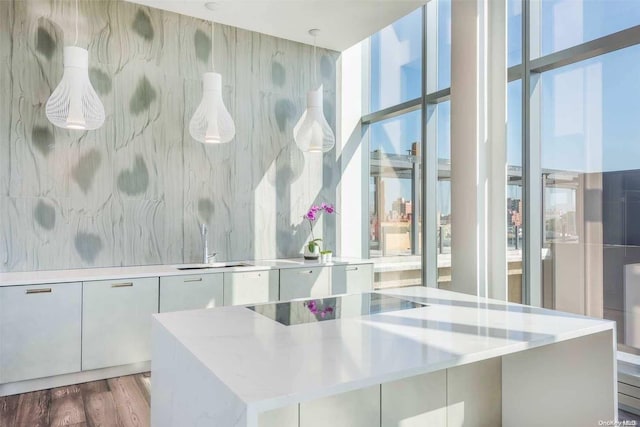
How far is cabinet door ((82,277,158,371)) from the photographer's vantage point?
3195 millimetres

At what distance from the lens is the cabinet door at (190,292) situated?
3.48 m

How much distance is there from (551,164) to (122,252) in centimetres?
353

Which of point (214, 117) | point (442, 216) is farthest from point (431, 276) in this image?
point (214, 117)

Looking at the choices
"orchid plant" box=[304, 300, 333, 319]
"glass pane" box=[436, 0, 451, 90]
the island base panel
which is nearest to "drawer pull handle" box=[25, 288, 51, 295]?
"orchid plant" box=[304, 300, 333, 319]

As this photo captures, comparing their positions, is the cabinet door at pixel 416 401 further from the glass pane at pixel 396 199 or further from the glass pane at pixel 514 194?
the glass pane at pixel 396 199

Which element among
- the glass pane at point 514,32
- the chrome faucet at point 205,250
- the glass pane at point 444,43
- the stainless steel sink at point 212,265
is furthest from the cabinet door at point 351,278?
the glass pane at point 514,32

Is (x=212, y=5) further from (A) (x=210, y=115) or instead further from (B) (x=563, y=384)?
(B) (x=563, y=384)

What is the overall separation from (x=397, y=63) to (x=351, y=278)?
91.3 inches

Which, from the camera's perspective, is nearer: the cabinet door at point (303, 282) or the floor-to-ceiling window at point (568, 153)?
the floor-to-ceiling window at point (568, 153)

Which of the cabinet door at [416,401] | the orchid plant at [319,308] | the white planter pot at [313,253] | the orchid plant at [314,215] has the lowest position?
the cabinet door at [416,401]

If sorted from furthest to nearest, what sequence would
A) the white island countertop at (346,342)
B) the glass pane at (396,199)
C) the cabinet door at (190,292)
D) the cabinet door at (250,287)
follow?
the glass pane at (396,199) → the cabinet door at (250,287) → the cabinet door at (190,292) → the white island countertop at (346,342)

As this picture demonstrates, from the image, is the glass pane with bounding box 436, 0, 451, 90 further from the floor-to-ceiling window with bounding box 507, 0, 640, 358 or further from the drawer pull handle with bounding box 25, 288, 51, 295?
the drawer pull handle with bounding box 25, 288, 51, 295

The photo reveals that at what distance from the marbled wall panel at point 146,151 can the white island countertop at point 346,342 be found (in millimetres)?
2173

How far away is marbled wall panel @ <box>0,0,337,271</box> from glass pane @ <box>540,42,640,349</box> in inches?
97.5
